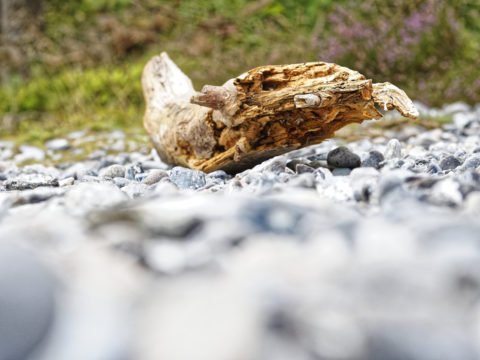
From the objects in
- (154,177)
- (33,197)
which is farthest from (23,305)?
(154,177)

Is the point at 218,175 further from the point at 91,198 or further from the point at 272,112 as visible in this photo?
the point at 91,198

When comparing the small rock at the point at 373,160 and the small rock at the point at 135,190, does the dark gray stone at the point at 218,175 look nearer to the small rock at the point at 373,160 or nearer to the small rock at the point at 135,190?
the small rock at the point at 135,190

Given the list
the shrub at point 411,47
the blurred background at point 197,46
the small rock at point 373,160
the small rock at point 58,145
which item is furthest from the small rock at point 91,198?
the shrub at point 411,47

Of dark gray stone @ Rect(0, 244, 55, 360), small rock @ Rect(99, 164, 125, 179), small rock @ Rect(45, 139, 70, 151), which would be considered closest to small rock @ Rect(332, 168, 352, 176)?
small rock @ Rect(99, 164, 125, 179)

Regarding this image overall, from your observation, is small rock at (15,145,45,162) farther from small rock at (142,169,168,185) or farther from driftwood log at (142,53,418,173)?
small rock at (142,169,168,185)

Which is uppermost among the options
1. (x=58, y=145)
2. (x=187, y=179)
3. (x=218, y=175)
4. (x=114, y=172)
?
(x=187, y=179)

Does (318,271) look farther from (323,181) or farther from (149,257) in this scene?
(323,181)
